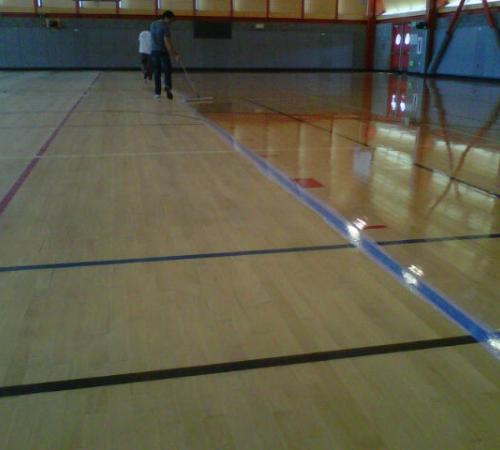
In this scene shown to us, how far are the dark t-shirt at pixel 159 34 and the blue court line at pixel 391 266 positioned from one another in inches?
226

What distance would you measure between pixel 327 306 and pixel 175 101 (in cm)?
907

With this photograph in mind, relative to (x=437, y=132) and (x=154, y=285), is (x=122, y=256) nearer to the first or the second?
(x=154, y=285)

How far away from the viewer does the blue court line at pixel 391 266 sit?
2.18 m

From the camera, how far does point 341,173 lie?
4.89m

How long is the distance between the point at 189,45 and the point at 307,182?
21656 mm

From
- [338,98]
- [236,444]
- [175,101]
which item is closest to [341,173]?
[236,444]

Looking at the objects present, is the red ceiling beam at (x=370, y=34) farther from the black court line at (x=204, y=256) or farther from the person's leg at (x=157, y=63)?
the black court line at (x=204, y=256)

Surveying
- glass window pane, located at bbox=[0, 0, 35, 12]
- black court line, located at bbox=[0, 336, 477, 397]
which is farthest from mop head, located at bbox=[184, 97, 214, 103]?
glass window pane, located at bbox=[0, 0, 35, 12]

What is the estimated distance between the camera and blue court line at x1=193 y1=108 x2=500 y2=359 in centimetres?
218

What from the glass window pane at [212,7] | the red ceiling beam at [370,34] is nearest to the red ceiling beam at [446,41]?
the red ceiling beam at [370,34]

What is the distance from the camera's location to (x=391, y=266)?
2.83 meters

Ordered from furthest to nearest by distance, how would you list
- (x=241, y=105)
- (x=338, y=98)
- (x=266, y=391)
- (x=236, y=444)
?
(x=338, y=98), (x=241, y=105), (x=266, y=391), (x=236, y=444)

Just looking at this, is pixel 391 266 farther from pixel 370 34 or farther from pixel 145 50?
pixel 370 34

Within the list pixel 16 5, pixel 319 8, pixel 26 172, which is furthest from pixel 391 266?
pixel 319 8
